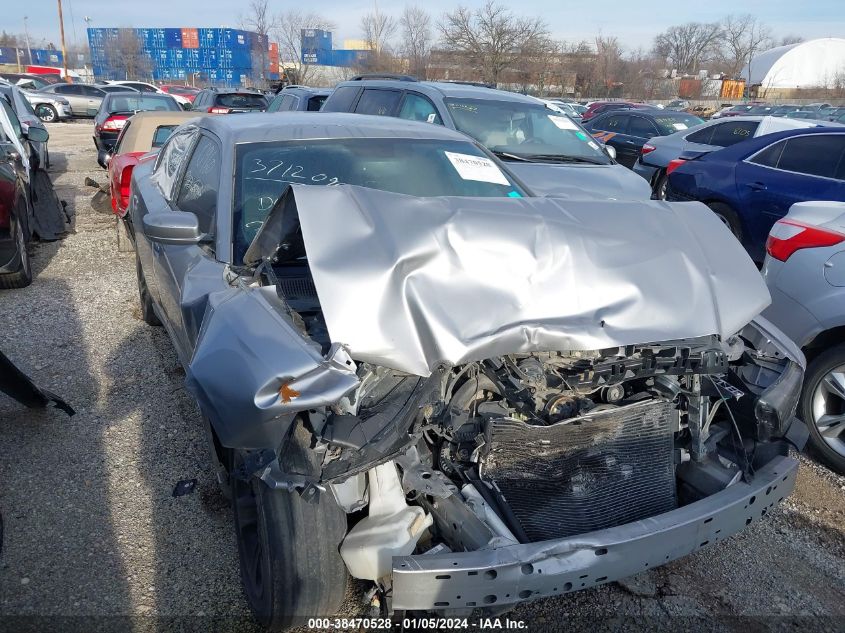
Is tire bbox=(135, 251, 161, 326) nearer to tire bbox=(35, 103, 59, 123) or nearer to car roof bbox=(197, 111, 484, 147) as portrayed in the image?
car roof bbox=(197, 111, 484, 147)

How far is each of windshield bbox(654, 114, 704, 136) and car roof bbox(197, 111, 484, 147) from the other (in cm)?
1017

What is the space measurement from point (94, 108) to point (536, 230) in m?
29.3

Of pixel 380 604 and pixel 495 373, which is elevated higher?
pixel 495 373

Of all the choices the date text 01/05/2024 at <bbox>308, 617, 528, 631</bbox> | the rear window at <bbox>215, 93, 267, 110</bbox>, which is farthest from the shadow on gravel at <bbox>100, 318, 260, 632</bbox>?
the rear window at <bbox>215, 93, 267, 110</bbox>

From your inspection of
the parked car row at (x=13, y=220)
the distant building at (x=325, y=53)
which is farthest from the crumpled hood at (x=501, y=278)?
the distant building at (x=325, y=53)

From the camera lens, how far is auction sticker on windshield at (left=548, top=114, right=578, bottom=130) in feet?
24.8

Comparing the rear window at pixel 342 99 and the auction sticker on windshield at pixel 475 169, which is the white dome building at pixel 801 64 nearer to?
the rear window at pixel 342 99

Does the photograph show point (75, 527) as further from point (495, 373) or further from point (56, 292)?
point (56, 292)

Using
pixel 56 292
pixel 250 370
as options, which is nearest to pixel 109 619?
pixel 250 370

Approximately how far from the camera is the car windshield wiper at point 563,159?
704cm

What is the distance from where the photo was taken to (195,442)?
365 centimetres

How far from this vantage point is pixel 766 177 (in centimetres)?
685

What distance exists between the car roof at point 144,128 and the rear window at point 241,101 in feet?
20.9

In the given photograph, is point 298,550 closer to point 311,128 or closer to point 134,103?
point 311,128
